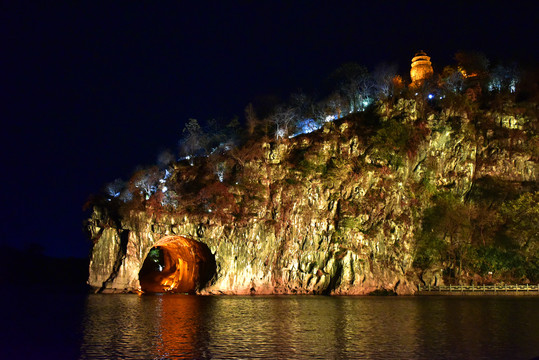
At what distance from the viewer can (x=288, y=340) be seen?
18.6 metres

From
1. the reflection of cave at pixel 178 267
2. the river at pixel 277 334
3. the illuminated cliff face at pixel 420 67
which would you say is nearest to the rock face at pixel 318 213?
the reflection of cave at pixel 178 267

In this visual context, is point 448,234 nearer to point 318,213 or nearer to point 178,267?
point 318,213

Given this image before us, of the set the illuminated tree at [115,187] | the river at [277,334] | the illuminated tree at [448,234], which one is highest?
the illuminated tree at [115,187]

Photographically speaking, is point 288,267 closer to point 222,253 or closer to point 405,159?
point 222,253

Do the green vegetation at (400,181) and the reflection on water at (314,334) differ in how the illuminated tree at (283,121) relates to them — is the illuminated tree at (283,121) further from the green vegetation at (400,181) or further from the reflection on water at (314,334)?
the reflection on water at (314,334)

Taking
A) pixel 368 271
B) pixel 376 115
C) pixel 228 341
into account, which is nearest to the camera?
pixel 228 341

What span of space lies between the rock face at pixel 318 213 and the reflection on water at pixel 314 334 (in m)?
20.2

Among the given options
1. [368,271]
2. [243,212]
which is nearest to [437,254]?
[368,271]

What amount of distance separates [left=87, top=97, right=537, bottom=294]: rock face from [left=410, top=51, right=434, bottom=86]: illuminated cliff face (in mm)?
21102

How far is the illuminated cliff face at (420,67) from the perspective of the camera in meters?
76.6

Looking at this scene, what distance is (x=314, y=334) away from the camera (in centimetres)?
2011

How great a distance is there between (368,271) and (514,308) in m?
19.7

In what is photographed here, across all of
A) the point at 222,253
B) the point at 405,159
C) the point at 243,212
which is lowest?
the point at 222,253

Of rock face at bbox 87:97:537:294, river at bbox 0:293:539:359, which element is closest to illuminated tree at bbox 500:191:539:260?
rock face at bbox 87:97:537:294
